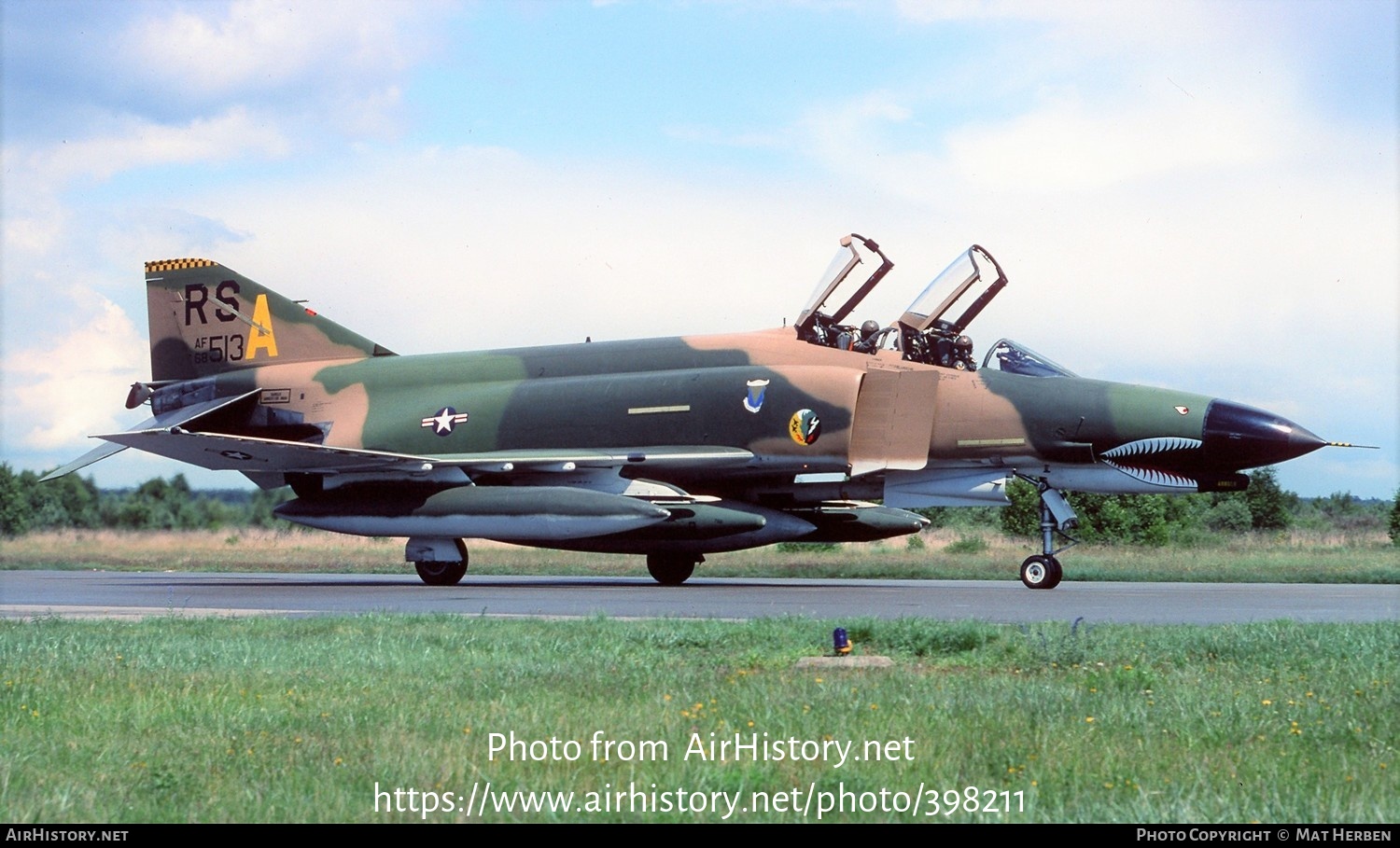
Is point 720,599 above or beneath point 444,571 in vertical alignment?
beneath

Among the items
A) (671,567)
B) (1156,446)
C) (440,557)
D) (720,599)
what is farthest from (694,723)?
(440,557)

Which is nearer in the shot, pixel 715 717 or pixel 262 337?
pixel 715 717

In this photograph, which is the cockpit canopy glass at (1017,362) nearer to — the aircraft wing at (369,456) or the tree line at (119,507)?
the aircraft wing at (369,456)

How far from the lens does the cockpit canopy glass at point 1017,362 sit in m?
18.1

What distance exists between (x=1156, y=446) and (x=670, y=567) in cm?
677

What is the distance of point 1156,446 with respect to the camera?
1677 cm

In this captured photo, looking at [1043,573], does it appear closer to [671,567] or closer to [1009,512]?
[671,567]

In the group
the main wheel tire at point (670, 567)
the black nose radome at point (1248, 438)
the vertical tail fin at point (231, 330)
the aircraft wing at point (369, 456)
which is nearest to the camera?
the black nose radome at point (1248, 438)

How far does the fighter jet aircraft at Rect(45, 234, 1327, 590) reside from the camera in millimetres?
17234

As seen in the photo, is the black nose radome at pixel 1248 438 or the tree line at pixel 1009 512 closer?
the black nose radome at pixel 1248 438

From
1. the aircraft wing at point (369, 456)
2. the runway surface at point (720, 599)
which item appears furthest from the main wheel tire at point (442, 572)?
the aircraft wing at point (369, 456)

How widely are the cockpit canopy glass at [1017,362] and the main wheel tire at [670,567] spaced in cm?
491

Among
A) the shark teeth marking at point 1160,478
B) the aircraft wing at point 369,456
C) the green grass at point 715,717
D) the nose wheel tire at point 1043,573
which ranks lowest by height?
the nose wheel tire at point 1043,573

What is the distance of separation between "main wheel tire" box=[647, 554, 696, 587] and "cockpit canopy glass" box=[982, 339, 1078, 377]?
193 inches
